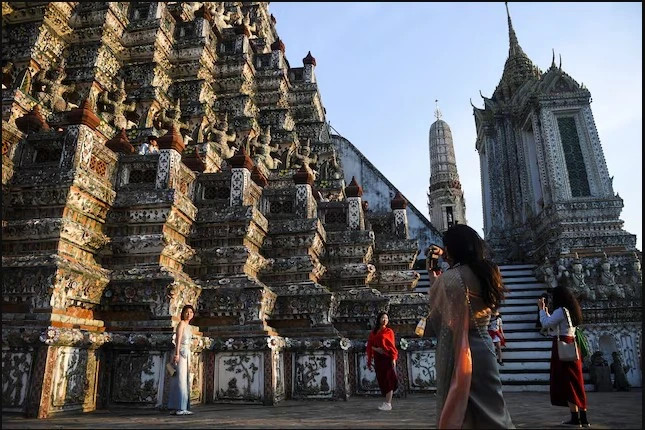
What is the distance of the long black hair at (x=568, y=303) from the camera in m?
5.41

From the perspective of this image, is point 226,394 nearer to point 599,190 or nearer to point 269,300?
point 269,300

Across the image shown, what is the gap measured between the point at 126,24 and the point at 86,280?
8615 mm

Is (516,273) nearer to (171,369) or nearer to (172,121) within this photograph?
(172,121)

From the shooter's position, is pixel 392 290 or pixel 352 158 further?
pixel 352 158

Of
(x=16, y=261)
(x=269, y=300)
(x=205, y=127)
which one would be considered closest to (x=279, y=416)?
(x=269, y=300)

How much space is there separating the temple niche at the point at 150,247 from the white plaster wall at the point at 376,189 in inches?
232

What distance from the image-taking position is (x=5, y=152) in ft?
20.8

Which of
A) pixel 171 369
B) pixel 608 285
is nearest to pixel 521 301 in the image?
pixel 608 285

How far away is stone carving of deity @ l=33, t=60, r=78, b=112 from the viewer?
28.8ft

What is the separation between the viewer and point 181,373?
5.58 meters

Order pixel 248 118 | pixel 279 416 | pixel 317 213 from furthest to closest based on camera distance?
pixel 248 118, pixel 317 213, pixel 279 416

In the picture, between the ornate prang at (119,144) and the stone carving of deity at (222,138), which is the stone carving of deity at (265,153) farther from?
the ornate prang at (119,144)

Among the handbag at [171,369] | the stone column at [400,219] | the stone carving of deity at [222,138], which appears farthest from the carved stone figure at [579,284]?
the handbag at [171,369]

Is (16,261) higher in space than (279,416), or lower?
higher
